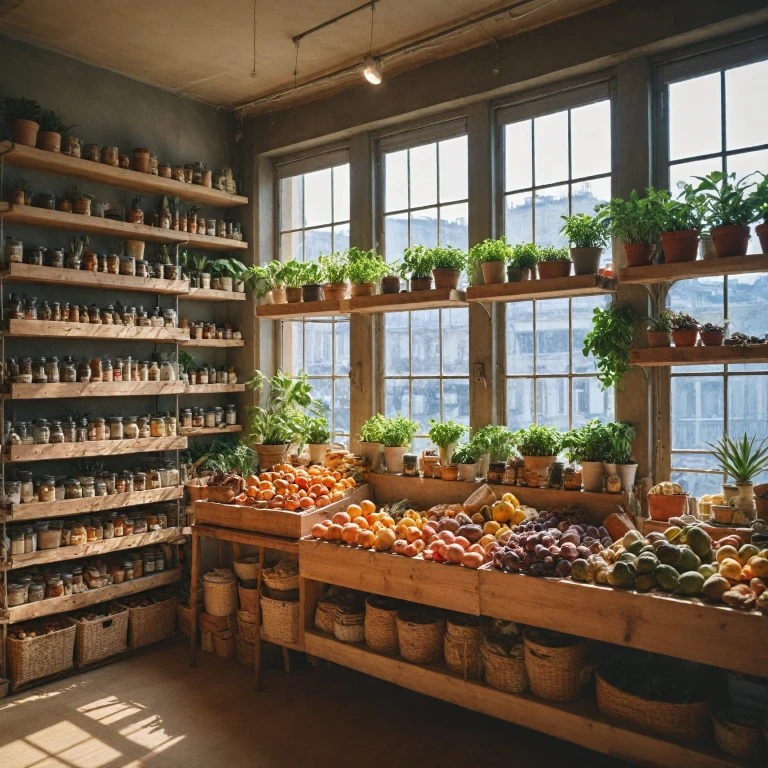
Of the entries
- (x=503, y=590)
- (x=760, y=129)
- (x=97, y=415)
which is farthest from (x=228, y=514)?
(x=760, y=129)

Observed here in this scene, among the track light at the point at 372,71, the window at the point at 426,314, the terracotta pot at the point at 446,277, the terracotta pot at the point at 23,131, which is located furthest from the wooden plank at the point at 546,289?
the terracotta pot at the point at 23,131

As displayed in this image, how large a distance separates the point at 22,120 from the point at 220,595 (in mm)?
3139

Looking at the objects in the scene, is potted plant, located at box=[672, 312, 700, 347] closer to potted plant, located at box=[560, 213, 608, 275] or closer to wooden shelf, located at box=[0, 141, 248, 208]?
potted plant, located at box=[560, 213, 608, 275]

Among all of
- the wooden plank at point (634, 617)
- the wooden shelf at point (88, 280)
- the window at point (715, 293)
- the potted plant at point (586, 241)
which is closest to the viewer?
the wooden plank at point (634, 617)

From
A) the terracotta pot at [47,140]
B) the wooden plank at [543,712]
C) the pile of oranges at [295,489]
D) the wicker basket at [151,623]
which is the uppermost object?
the terracotta pot at [47,140]

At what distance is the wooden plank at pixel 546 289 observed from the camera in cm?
360

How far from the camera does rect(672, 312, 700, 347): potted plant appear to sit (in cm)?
333

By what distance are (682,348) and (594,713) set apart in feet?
5.59

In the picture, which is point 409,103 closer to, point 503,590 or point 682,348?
point 682,348

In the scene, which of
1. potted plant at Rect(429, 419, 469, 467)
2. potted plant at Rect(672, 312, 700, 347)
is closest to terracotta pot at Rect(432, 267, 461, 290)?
potted plant at Rect(429, 419, 469, 467)

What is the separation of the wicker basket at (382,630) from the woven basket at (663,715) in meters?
1.15

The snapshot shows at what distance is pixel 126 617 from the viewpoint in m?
4.51

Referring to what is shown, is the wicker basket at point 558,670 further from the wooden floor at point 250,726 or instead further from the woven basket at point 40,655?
the woven basket at point 40,655

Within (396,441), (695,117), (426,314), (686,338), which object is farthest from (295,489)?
(695,117)
